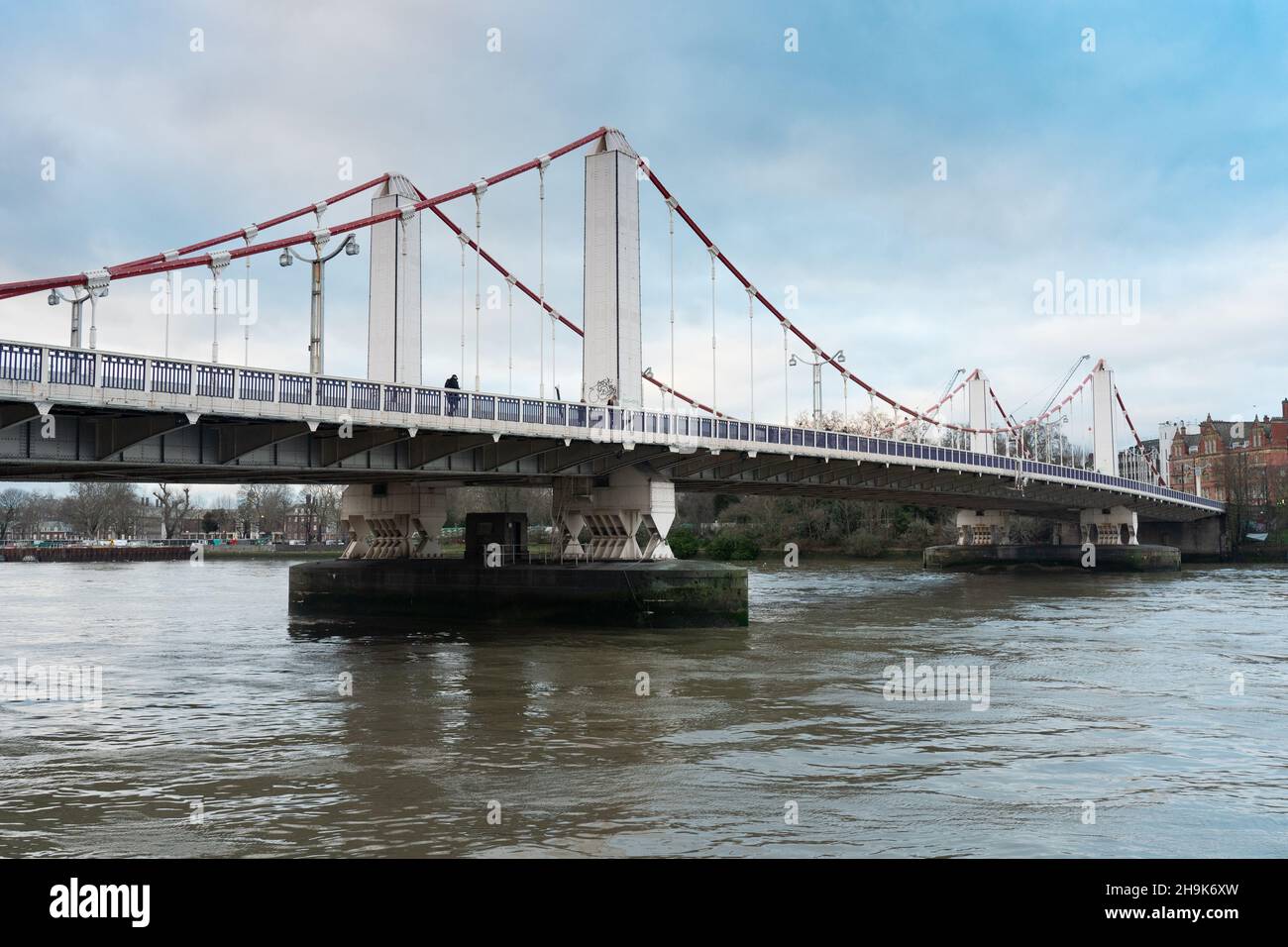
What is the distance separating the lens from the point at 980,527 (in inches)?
3327

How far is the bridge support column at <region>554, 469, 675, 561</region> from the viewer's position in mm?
37188

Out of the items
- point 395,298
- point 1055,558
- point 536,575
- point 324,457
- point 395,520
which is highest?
point 395,298

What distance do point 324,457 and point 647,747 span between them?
16397mm

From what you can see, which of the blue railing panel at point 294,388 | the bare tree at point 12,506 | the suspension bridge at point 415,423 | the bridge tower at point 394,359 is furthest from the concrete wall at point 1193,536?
the bare tree at point 12,506

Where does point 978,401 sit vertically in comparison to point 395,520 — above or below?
above

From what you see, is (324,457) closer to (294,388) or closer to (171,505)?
(294,388)

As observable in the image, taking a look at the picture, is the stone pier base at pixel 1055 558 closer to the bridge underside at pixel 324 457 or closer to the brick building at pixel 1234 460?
the brick building at pixel 1234 460

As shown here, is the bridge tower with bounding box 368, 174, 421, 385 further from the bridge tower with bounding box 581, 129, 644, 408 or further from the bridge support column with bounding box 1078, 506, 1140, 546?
the bridge support column with bounding box 1078, 506, 1140, 546

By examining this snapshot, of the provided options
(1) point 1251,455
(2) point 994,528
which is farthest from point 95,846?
(1) point 1251,455

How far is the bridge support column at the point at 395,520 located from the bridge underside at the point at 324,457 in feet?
13.5

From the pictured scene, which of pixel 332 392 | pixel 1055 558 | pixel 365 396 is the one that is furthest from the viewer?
pixel 1055 558

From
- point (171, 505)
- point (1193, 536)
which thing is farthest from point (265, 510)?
point (1193, 536)
